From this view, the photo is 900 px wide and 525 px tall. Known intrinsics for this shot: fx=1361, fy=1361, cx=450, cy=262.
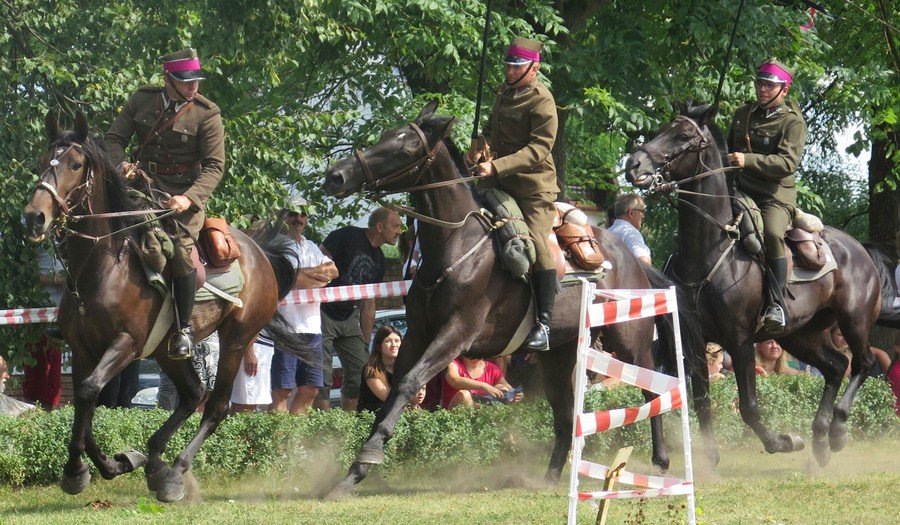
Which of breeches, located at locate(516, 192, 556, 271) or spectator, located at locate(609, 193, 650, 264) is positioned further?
spectator, located at locate(609, 193, 650, 264)

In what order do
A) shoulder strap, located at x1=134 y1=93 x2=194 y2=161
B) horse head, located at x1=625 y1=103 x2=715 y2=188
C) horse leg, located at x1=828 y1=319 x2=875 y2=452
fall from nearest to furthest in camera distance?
shoulder strap, located at x1=134 y1=93 x2=194 y2=161 → horse head, located at x1=625 y1=103 x2=715 y2=188 → horse leg, located at x1=828 y1=319 x2=875 y2=452

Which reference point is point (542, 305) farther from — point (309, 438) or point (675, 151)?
point (309, 438)

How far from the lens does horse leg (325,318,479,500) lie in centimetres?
910

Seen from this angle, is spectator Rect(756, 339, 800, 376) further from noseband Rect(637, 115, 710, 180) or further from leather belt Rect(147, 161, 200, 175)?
leather belt Rect(147, 161, 200, 175)

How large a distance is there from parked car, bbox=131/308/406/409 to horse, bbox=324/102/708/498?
5.52 meters

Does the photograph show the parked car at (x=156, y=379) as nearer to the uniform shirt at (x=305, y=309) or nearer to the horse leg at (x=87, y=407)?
the uniform shirt at (x=305, y=309)

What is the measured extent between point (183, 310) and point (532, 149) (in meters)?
2.84

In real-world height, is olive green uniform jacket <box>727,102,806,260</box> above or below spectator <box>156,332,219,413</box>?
above

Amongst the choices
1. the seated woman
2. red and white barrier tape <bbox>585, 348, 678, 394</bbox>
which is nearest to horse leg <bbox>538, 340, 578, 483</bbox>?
the seated woman

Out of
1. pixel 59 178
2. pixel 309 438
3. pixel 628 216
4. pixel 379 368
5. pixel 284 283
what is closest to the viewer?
pixel 59 178

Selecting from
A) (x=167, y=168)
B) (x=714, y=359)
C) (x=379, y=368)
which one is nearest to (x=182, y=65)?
(x=167, y=168)

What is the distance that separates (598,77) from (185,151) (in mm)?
7527

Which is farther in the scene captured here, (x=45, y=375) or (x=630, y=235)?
(x=45, y=375)

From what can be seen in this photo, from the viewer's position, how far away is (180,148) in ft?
34.2
